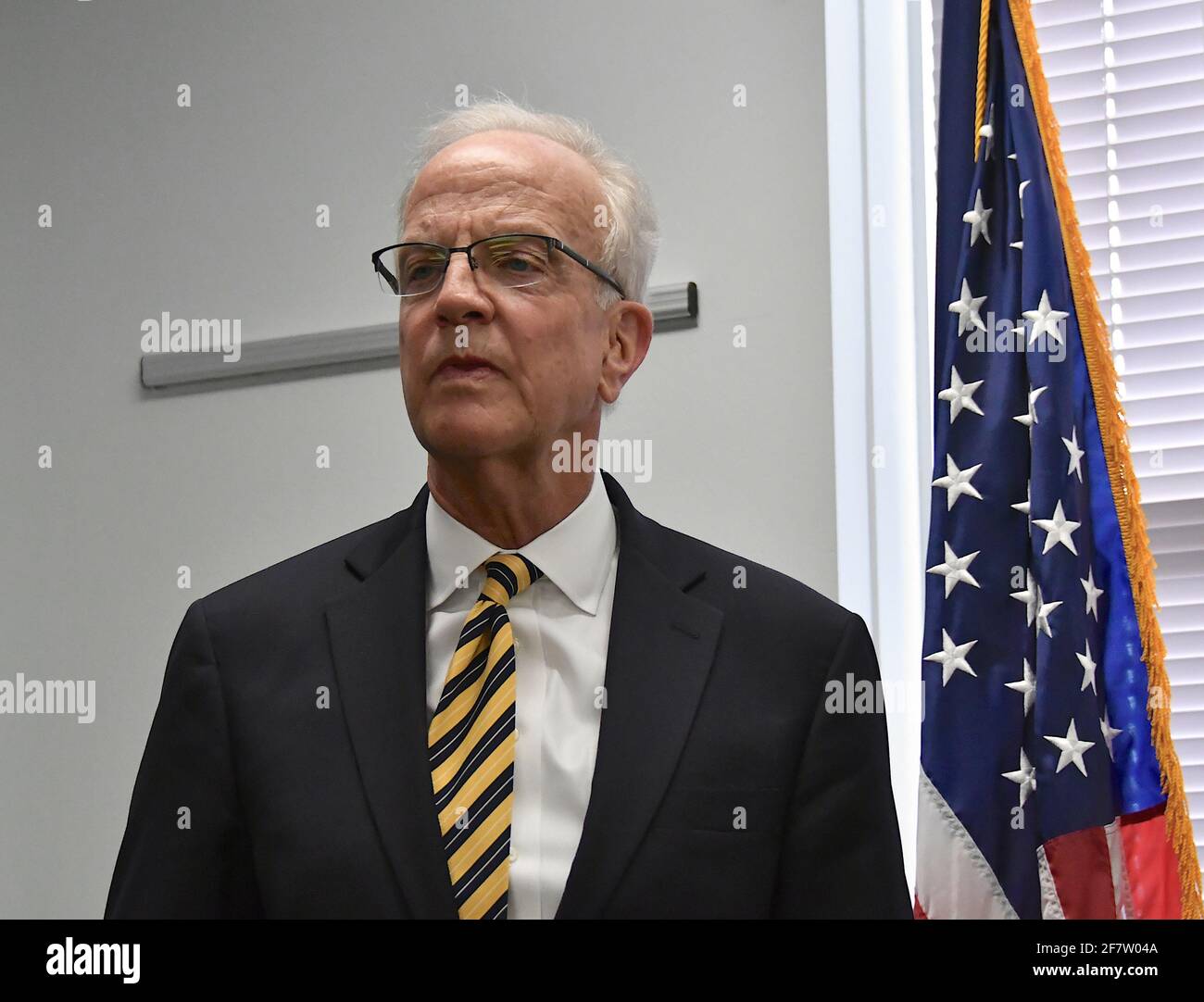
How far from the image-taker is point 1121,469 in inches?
101

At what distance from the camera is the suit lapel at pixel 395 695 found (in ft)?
5.36

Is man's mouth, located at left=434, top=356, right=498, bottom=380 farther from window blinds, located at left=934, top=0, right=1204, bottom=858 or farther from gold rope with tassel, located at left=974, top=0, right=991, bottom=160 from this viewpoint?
window blinds, located at left=934, top=0, right=1204, bottom=858

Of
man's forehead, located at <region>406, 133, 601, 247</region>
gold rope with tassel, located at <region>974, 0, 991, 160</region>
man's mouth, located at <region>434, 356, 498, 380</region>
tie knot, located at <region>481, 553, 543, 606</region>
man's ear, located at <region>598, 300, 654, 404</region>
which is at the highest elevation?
gold rope with tassel, located at <region>974, 0, 991, 160</region>

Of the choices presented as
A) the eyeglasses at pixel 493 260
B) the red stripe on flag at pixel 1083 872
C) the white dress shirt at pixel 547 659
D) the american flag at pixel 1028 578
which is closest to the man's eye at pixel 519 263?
the eyeglasses at pixel 493 260

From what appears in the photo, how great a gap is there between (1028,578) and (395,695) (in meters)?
1.28

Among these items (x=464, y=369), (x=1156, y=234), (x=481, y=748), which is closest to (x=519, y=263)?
(x=464, y=369)

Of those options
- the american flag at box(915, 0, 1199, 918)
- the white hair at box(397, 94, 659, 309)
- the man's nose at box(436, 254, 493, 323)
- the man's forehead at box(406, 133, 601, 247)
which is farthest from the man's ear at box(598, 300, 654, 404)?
the american flag at box(915, 0, 1199, 918)

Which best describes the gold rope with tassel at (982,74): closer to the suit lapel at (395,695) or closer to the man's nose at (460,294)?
the man's nose at (460,294)

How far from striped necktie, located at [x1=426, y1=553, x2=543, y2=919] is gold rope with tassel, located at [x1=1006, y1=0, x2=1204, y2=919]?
3.96ft

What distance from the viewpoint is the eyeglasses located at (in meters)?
1.89

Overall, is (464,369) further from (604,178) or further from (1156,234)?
(1156,234)

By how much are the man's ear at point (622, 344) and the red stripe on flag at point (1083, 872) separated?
3.56ft
